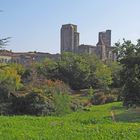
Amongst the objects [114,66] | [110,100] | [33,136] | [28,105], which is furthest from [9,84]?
[33,136]

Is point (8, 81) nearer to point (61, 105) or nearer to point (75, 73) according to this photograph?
point (75, 73)

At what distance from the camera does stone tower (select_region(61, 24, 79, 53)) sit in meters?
170

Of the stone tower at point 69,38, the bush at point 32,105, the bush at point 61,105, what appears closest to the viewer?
the bush at point 61,105

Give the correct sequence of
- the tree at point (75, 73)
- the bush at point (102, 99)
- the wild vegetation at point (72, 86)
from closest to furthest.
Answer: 1. the wild vegetation at point (72, 86)
2. the bush at point (102, 99)
3. the tree at point (75, 73)

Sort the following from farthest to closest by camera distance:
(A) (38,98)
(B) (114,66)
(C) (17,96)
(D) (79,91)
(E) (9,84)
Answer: (B) (114,66), (D) (79,91), (E) (9,84), (C) (17,96), (A) (38,98)

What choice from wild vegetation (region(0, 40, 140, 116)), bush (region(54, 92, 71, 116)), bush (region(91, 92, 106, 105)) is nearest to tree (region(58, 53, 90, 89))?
wild vegetation (region(0, 40, 140, 116))

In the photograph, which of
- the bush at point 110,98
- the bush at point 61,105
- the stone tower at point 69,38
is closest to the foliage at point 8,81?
the bush at point 110,98

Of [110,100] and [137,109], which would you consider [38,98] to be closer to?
[137,109]

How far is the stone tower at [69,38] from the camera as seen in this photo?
170 meters

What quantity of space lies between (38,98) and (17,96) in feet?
12.7

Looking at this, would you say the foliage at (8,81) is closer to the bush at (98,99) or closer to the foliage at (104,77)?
the bush at (98,99)

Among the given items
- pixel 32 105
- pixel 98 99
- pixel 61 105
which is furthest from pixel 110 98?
pixel 61 105

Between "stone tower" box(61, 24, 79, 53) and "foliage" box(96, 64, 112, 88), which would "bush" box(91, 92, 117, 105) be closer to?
"foliage" box(96, 64, 112, 88)

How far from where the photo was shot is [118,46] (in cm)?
3625
